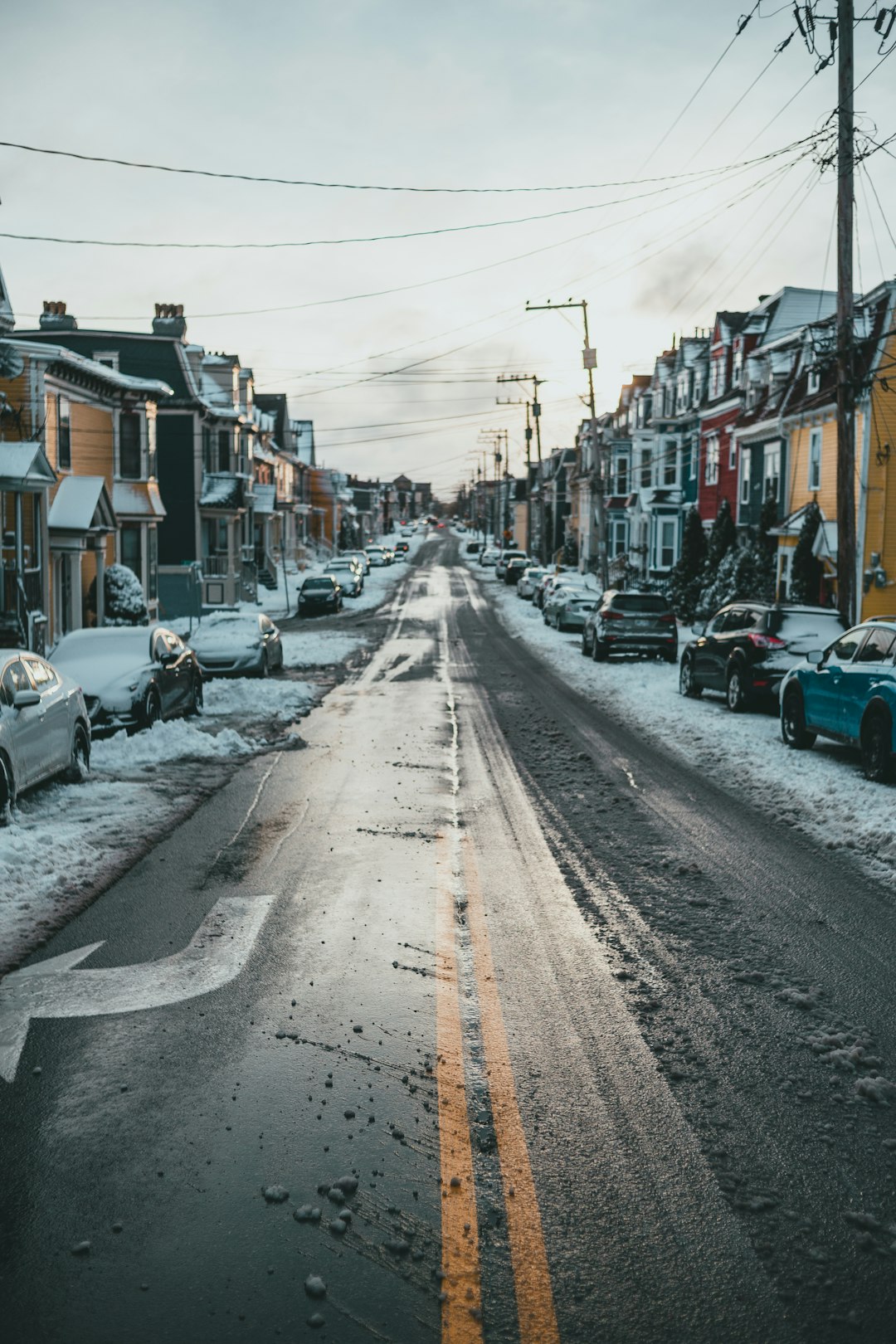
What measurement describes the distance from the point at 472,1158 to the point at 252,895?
3.91 m

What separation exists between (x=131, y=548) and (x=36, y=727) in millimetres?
28407

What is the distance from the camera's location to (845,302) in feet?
62.6

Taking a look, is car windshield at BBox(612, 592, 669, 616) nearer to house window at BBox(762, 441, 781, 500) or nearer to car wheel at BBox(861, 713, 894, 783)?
house window at BBox(762, 441, 781, 500)

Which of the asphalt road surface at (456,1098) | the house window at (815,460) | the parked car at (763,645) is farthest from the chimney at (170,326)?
the asphalt road surface at (456,1098)

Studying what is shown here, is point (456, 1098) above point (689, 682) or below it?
below

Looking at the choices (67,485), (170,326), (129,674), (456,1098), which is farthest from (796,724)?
(170,326)

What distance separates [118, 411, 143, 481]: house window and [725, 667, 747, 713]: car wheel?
23.7 metres

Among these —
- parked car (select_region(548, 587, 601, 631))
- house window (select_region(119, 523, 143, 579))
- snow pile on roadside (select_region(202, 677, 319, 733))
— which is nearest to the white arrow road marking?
snow pile on roadside (select_region(202, 677, 319, 733))

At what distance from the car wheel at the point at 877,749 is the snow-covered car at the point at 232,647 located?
12.8m

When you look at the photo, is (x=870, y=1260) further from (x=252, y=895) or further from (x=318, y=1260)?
(x=252, y=895)

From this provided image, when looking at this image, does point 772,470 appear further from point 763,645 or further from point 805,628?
point 763,645

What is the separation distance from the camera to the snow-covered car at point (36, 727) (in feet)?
32.7

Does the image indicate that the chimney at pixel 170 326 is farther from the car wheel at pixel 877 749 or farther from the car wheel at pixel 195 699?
the car wheel at pixel 877 749

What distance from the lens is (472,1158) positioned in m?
4.30
